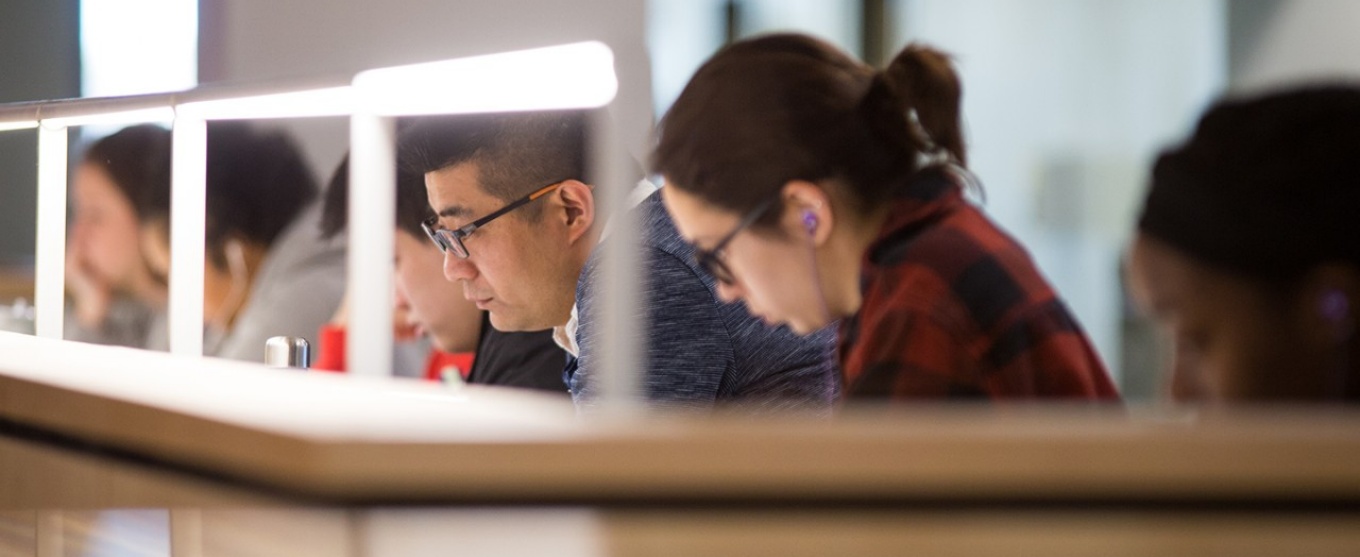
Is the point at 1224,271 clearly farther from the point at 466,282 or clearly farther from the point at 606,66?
the point at 466,282

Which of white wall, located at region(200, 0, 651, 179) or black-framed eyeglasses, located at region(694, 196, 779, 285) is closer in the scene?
white wall, located at region(200, 0, 651, 179)

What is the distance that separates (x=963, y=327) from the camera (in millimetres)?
1141

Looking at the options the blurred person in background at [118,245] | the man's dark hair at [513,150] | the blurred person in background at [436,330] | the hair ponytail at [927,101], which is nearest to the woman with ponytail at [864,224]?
the hair ponytail at [927,101]

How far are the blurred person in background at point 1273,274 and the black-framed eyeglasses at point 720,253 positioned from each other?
1.30ft

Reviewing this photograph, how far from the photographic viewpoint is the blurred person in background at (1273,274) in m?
1.09

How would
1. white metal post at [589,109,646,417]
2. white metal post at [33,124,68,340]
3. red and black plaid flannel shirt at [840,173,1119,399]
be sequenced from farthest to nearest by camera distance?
white metal post at [33,124,68,340] < red and black plaid flannel shirt at [840,173,1119,399] < white metal post at [589,109,646,417]

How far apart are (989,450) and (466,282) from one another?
1235 mm

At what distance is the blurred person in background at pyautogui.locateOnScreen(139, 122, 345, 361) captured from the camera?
2.14 m

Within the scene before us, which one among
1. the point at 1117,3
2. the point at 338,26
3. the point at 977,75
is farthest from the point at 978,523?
the point at 338,26

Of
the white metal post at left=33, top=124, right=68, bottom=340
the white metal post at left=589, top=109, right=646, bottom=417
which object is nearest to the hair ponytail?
the white metal post at left=589, top=109, right=646, bottom=417

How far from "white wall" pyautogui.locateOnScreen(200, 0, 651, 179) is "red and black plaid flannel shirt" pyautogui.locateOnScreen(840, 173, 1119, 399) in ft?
0.85

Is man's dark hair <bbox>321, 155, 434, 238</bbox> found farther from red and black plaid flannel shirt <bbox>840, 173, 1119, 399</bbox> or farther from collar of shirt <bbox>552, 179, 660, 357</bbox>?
red and black plaid flannel shirt <bbox>840, 173, 1119, 399</bbox>

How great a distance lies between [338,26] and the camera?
2914 mm

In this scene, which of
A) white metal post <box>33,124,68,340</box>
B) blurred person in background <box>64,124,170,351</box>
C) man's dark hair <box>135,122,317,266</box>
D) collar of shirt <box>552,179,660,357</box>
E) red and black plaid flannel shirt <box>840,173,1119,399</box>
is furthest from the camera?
blurred person in background <box>64,124,170,351</box>
